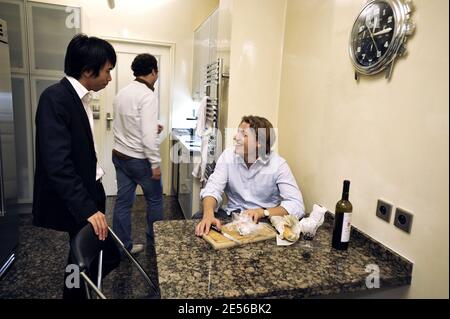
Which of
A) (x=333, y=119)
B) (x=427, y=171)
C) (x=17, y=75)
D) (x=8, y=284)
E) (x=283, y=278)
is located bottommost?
(x=8, y=284)

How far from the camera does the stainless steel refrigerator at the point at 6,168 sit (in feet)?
6.48

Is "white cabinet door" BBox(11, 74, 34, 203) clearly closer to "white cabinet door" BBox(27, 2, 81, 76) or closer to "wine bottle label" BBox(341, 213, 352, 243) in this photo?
"white cabinet door" BBox(27, 2, 81, 76)

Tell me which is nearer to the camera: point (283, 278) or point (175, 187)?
point (283, 278)

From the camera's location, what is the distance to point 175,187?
140 inches

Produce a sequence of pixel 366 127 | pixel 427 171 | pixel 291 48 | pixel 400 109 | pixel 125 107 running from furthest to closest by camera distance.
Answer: pixel 125 107 → pixel 291 48 → pixel 366 127 → pixel 400 109 → pixel 427 171

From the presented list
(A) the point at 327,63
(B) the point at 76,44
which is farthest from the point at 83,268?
(A) the point at 327,63

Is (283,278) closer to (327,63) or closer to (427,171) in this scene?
(427,171)

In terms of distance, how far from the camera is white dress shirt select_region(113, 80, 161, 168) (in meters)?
2.03

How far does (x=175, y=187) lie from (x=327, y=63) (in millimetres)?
2471

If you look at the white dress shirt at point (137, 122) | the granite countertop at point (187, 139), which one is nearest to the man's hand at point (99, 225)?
the white dress shirt at point (137, 122)

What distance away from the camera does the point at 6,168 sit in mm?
2037

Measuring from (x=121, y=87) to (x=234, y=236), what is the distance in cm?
278

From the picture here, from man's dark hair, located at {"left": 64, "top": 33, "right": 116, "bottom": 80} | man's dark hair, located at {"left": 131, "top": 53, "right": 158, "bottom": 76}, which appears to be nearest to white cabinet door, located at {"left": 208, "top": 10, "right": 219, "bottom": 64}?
man's dark hair, located at {"left": 131, "top": 53, "right": 158, "bottom": 76}

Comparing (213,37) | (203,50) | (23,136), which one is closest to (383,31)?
(213,37)
